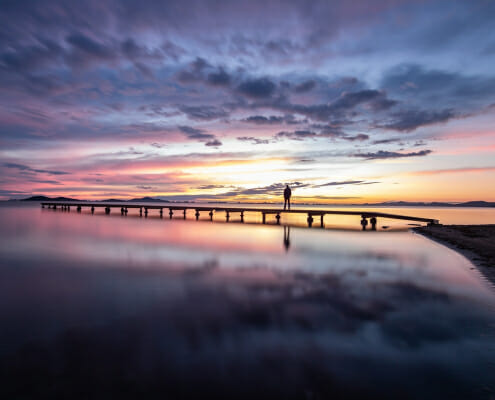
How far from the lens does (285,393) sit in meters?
3.73

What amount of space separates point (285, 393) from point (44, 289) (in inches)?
318

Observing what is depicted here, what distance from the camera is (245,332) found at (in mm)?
5559

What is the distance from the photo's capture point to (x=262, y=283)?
927 cm

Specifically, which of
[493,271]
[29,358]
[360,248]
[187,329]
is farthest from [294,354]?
[360,248]

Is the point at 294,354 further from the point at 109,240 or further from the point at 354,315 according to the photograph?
the point at 109,240

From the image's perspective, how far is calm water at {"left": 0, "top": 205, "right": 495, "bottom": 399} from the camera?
3.92m

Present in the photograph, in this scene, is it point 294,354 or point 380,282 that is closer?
point 294,354

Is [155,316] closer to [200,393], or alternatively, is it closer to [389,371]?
[200,393]

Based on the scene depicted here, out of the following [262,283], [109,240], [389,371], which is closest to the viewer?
[389,371]

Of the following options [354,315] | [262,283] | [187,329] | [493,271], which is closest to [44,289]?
[187,329]

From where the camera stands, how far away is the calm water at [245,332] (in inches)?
154

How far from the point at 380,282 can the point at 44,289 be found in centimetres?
1043

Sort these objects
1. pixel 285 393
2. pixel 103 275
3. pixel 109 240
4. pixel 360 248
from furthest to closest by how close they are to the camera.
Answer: pixel 109 240, pixel 360 248, pixel 103 275, pixel 285 393

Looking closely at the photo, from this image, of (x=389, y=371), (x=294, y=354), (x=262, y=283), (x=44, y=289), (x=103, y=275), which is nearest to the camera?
(x=389, y=371)
